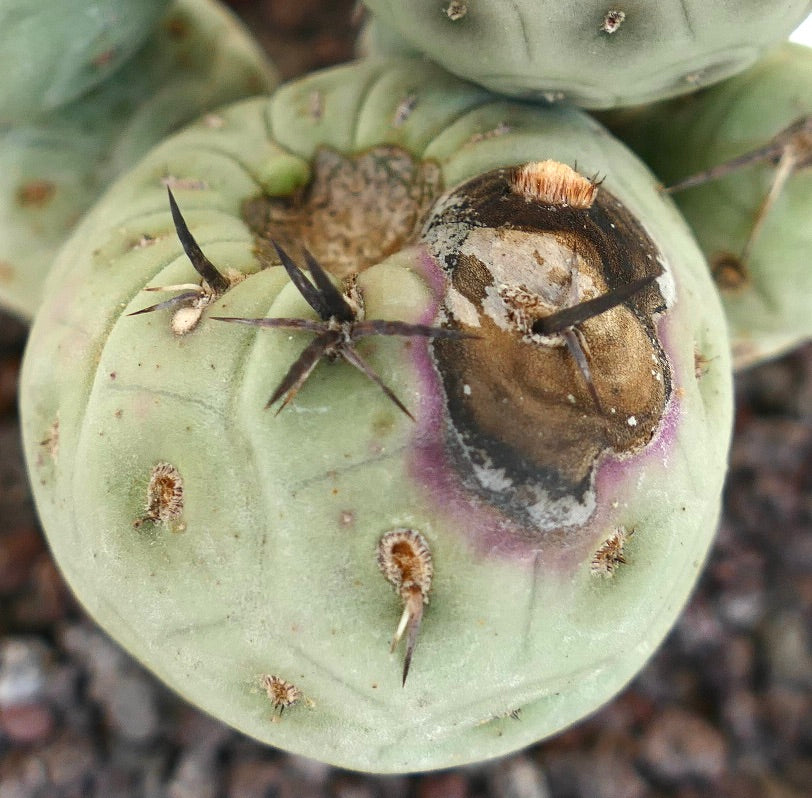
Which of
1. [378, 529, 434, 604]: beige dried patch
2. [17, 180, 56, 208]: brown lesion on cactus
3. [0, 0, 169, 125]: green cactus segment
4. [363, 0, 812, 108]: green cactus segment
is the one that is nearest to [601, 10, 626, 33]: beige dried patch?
[363, 0, 812, 108]: green cactus segment

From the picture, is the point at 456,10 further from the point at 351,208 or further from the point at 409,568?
the point at 409,568

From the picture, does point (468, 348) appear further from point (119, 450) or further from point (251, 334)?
point (119, 450)

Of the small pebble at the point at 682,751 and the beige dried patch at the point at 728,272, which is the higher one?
the beige dried patch at the point at 728,272

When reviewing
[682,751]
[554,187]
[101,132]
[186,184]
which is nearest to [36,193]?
[101,132]

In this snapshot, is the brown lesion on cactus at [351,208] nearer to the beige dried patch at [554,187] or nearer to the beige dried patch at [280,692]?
the beige dried patch at [554,187]

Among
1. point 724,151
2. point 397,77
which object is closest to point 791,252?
point 724,151

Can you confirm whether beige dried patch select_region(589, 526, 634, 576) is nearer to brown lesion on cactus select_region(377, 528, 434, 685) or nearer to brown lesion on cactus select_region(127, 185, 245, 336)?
brown lesion on cactus select_region(377, 528, 434, 685)

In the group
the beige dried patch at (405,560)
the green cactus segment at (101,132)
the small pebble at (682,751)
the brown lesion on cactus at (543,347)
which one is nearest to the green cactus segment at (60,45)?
the green cactus segment at (101,132)
